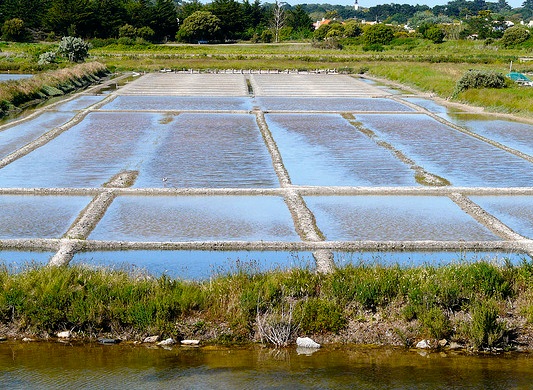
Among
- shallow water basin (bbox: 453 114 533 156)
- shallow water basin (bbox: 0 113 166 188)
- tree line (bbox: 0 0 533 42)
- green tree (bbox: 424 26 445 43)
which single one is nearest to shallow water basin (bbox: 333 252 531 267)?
shallow water basin (bbox: 0 113 166 188)

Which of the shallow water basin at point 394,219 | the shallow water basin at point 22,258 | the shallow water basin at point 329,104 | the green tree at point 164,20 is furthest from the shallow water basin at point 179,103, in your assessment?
the green tree at point 164,20

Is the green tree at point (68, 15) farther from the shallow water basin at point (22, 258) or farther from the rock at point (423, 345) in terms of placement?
the rock at point (423, 345)

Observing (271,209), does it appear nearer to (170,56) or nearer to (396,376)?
(396,376)

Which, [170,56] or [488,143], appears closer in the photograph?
[488,143]

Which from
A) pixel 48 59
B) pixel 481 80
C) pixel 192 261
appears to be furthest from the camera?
pixel 48 59

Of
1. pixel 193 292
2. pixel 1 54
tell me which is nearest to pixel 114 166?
pixel 193 292

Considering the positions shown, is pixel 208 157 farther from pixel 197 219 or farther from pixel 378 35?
pixel 378 35

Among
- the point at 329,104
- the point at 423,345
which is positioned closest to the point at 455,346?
the point at 423,345
